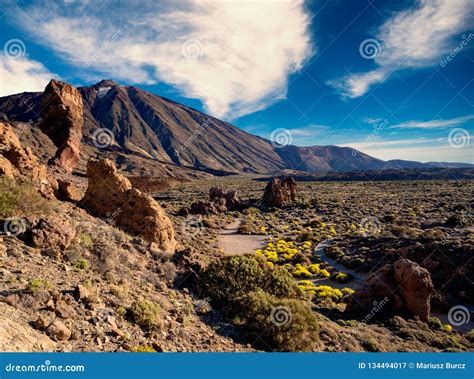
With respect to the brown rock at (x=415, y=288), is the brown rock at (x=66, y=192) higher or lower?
higher

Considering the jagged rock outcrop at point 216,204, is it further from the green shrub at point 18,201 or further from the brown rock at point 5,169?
the green shrub at point 18,201

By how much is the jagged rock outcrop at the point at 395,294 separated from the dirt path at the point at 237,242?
1286 cm

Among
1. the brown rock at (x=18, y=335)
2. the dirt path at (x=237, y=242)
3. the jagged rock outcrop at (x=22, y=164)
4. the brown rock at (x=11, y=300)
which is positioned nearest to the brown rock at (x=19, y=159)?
the jagged rock outcrop at (x=22, y=164)

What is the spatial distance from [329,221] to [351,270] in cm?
1964

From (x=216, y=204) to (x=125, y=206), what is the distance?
99.4 ft

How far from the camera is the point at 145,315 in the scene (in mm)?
7715

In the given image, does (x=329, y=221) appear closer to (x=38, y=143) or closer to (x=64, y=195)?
(x=64, y=195)

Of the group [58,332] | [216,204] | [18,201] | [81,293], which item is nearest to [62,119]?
[216,204]

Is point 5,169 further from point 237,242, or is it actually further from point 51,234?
point 237,242

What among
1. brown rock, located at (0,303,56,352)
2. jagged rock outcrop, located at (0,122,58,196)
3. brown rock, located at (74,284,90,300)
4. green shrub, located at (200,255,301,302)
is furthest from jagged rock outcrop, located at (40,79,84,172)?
brown rock, located at (0,303,56,352)

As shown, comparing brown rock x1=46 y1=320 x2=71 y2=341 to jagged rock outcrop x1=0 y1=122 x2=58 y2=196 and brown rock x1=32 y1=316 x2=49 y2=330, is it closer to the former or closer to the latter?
brown rock x1=32 y1=316 x2=49 y2=330

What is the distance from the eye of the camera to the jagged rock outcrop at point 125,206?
1493cm

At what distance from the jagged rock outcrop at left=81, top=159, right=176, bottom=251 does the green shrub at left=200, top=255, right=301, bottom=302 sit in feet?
12.9

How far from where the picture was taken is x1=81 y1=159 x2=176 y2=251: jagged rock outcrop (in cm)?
1493
